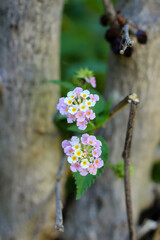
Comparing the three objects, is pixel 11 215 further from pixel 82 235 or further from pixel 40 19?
pixel 40 19

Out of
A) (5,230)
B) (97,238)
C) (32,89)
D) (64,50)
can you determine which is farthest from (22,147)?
(64,50)

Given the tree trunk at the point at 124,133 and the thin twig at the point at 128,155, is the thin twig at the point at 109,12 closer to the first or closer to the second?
the tree trunk at the point at 124,133

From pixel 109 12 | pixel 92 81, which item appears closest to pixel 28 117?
pixel 92 81

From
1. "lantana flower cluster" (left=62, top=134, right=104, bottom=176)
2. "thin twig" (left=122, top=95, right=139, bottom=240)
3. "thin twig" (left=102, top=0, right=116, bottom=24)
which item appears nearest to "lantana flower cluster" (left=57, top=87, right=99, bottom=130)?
"lantana flower cluster" (left=62, top=134, right=104, bottom=176)

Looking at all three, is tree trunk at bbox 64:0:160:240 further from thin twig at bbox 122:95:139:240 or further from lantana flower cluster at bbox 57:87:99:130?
lantana flower cluster at bbox 57:87:99:130

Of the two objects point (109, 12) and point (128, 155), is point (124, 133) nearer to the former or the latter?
point (128, 155)
